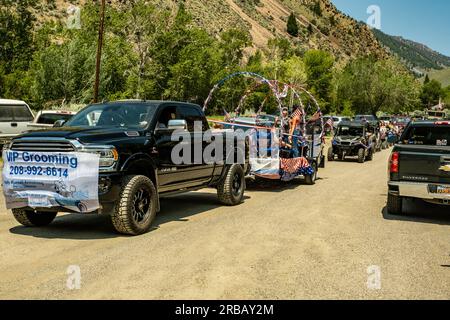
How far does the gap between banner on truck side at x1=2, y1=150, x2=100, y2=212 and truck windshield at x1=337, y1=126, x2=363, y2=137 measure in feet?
67.0

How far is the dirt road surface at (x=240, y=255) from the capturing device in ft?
17.5

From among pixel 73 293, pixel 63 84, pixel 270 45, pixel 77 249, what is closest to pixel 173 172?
pixel 77 249

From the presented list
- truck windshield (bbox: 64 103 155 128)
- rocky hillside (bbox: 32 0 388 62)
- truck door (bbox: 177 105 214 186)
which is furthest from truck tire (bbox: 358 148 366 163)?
rocky hillside (bbox: 32 0 388 62)

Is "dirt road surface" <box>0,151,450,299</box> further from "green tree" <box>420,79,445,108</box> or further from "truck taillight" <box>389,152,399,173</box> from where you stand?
"green tree" <box>420,79,445,108</box>

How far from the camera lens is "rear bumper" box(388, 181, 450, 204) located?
9.23 m

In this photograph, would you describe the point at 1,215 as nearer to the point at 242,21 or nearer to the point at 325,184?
the point at 325,184

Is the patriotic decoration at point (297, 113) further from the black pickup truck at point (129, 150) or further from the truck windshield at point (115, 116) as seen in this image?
the truck windshield at point (115, 116)

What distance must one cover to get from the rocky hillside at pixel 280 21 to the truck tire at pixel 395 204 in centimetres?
6171

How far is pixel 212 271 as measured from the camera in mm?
5965

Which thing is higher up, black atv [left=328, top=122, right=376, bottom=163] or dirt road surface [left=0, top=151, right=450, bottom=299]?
black atv [left=328, top=122, right=376, bottom=163]

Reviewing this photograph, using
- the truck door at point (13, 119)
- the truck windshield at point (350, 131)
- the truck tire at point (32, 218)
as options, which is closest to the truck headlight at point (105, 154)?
the truck tire at point (32, 218)

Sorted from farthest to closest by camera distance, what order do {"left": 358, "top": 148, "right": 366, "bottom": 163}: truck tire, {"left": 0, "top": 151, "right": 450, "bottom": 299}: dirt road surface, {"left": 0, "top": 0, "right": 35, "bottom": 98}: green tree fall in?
{"left": 0, "top": 0, "right": 35, "bottom": 98}: green tree < {"left": 358, "top": 148, "right": 366, "bottom": 163}: truck tire < {"left": 0, "top": 151, "right": 450, "bottom": 299}: dirt road surface

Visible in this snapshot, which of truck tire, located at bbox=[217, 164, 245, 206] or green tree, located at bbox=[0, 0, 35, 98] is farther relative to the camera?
green tree, located at bbox=[0, 0, 35, 98]

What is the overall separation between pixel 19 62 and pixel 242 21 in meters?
66.3
